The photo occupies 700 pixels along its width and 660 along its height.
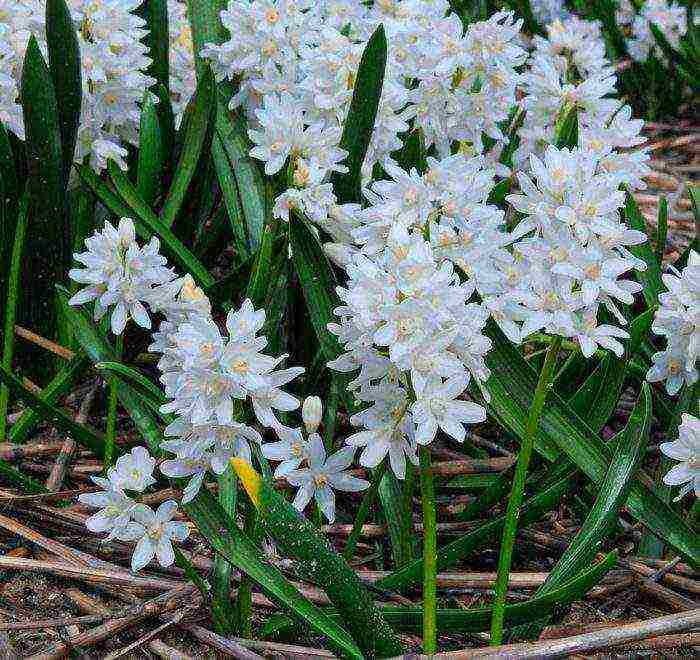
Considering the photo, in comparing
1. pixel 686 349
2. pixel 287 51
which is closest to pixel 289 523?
pixel 686 349

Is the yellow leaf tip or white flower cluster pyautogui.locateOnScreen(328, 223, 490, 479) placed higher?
white flower cluster pyautogui.locateOnScreen(328, 223, 490, 479)

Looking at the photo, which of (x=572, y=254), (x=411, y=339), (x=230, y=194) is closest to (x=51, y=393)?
(x=230, y=194)

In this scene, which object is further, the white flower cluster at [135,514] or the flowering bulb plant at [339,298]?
the white flower cluster at [135,514]

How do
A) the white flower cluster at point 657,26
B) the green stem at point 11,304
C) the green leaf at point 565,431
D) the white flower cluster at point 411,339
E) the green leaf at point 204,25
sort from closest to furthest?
the white flower cluster at point 411,339 → the green leaf at point 565,431 → the green stem at point 11,304 → the green leaf at point 204,25 → the white flower cluster at point 657,26

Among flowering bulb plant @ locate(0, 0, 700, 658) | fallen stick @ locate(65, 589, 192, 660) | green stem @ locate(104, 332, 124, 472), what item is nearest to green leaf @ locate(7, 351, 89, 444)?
flowering bulb plant @ locate(0, 0, 700, 658)

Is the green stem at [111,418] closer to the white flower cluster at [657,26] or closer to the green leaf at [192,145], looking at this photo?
the green leaf at [192,145]

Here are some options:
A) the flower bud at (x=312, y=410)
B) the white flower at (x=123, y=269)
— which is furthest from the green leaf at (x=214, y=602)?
the white flower at (x=123, y=269)

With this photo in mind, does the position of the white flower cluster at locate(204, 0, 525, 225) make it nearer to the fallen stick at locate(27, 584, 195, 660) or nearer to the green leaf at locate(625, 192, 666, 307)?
the green leaf at locate(625, 192, 666, 307)

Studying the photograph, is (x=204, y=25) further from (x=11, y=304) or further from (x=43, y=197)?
(x=11, y=304)
